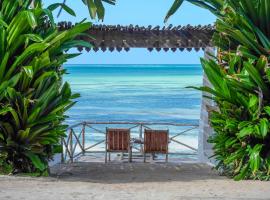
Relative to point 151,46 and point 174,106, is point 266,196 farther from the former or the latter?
point 174,106

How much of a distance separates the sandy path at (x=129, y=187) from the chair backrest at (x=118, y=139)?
3048mm

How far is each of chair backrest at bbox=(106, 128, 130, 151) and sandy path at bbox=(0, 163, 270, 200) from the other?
3.05 metres

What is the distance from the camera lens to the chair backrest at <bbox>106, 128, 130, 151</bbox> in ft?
35.3

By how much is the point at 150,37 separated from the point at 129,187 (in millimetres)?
4019

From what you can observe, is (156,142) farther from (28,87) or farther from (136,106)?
(136,106)

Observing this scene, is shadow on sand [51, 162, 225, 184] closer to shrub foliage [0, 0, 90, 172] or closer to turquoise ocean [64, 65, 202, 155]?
shrub foliage [0, 0, 90, 172]

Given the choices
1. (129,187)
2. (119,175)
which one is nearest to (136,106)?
(119,175)

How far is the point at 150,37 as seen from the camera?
9.68 metres

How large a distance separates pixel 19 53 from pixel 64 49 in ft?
1.79

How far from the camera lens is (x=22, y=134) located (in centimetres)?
684

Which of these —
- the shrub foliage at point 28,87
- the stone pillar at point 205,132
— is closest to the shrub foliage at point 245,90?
the shrub foliage at point 28,87

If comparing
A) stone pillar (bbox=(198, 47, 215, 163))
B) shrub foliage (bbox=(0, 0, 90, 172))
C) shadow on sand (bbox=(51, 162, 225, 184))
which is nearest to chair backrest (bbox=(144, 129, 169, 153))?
stone pillar (bbox=(198, 47, 215, 163))

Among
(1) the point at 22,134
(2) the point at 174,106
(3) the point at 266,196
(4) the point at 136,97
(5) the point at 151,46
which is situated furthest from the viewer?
(4) the point at 136,97

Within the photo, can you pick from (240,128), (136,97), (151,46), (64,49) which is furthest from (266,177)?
(136,97)
